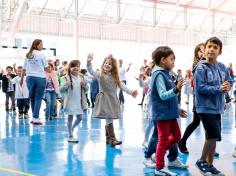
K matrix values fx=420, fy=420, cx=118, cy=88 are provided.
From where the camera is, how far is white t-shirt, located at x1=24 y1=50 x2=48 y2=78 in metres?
7.72

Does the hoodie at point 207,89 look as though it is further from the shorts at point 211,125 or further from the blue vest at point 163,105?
the blue vest at point 163,105

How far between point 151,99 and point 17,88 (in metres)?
6.63

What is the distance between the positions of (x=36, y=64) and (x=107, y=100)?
256 cm

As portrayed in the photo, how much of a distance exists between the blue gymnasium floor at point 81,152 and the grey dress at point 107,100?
17.1 inches

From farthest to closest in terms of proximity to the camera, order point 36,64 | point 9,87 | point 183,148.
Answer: point 9,87, point 36,64, point 183,148

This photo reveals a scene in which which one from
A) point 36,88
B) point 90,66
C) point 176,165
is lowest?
point 176,165

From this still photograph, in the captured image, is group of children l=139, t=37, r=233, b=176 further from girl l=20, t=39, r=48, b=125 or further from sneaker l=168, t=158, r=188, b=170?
girl l=20, t=39, r=48, b=125

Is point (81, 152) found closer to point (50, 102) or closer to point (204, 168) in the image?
point (204, 168)

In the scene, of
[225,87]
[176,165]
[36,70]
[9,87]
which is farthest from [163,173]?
[9,87]

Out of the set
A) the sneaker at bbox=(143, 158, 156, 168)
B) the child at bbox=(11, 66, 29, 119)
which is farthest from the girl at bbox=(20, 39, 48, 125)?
the sneaker at bbox=(143, 158, 156, 168)

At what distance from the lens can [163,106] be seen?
12.7 feet

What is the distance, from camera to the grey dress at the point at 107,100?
220 inches

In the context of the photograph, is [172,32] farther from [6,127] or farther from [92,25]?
[6,127]

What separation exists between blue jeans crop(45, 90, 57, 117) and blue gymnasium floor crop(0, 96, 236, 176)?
128 centimetres
